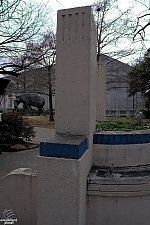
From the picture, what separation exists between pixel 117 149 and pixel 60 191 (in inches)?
46.0

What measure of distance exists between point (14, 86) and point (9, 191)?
89.1ft

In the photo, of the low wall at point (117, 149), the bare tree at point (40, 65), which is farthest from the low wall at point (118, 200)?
the bare tree at point (40, 65)

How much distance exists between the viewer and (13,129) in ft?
27.7

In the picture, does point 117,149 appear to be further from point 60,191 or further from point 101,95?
point 101,95

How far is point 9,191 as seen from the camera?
119 inches

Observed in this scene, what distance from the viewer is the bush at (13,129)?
27.1ft

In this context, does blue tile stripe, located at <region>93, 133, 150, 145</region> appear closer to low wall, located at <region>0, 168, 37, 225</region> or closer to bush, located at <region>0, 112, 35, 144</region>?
low wall, located at <region>0, 168, 37, 225</region>

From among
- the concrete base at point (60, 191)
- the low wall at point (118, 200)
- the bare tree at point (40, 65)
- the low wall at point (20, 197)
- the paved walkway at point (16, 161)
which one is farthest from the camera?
the bare tree at point (40, 65)

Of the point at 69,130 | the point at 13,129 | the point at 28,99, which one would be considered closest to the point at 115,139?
the point at 69,130

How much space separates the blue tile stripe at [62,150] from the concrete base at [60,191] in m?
0.05

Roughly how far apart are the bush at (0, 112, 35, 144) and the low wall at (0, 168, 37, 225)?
17.9 feet

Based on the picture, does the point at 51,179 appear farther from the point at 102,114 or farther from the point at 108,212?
the point at 102,114

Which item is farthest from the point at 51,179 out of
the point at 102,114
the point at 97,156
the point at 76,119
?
the point at 102,114

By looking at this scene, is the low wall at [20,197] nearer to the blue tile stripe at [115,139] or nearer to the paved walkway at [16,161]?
the blue tile stripe at [115,139]
